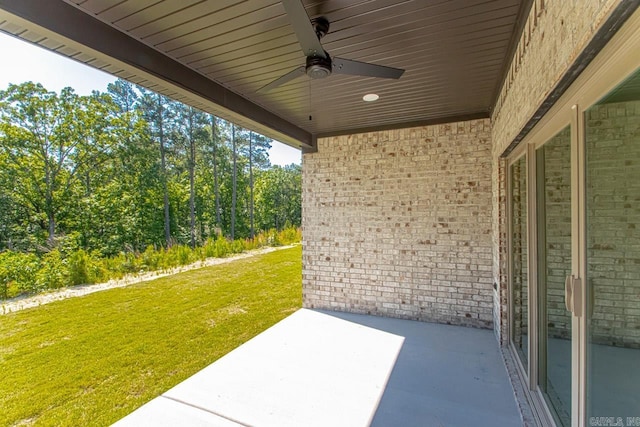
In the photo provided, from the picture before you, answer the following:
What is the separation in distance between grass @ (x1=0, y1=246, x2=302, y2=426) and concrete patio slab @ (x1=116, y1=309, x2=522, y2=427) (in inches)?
18.4

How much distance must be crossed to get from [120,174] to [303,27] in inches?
577

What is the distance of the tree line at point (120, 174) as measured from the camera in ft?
33.8

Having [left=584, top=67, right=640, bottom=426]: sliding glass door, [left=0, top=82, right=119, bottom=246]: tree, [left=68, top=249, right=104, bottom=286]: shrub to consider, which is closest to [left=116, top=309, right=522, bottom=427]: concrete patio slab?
[left=584, top=67, right=640, bottom=426]: sliding glass door

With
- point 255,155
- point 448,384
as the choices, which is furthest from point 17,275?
point 255,155

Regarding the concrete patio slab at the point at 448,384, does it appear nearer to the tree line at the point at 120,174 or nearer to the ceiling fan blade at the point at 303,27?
the ceiling fan blade at the point at 303,27

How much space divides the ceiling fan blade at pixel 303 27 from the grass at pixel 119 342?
3162 millimetres

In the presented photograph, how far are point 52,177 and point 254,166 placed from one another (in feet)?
37.7

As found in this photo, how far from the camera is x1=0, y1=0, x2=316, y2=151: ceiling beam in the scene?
175 cm

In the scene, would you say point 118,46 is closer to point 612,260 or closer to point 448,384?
point 612,260

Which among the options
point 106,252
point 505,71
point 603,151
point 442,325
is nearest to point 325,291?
point 442,325

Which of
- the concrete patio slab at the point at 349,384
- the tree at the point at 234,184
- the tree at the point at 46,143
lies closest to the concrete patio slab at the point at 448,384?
the concrete patio slab at the point at 349,384

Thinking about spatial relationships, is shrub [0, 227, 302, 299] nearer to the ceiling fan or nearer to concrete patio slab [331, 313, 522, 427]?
concrete patio slab [331, 313, 522, 427]

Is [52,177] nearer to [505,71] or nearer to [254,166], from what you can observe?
[254,166]

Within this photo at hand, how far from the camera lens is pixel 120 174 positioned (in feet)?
44.2
